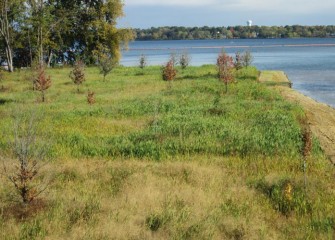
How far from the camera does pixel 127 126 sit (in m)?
21.3

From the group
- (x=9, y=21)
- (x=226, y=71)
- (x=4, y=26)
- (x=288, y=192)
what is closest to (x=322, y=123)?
(x=226, y=71)

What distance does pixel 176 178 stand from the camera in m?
13.4

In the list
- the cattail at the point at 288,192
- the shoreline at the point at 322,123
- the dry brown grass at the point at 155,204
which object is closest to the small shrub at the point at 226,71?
the shoreline at the point at 322,123

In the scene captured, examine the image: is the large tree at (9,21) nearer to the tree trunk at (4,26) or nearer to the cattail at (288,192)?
the tree trunk at (4,26)

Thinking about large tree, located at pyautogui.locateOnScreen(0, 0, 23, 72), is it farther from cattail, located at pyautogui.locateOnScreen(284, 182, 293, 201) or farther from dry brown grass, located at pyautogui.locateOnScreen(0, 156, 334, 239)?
cattail, located at pyautogui.locateOnScreen(284, 182, 293, 201)

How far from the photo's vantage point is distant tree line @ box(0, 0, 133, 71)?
5684cm

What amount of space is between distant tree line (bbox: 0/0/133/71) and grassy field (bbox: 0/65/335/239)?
3558 cm

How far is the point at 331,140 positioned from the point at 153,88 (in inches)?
805

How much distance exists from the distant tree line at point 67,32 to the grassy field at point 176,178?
3558 cm

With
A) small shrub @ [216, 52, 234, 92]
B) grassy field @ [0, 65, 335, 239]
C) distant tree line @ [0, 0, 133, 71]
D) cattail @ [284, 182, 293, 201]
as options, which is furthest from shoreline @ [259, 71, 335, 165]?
distant tree line @ [0, 0, 133, 71]

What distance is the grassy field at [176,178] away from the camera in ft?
32.3

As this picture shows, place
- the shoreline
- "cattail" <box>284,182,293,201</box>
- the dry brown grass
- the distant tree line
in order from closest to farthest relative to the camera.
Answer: the dry brown grass < "cattail" <box>284,182,293,201</box> < the shoreline < the distant tree line

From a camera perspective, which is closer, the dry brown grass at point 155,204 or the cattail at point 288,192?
the dry brown grass at point 155,204

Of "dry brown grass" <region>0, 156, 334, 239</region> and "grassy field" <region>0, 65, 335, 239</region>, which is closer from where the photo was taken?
"dry brown grass" <region>0, 156, 334, 239</region>
